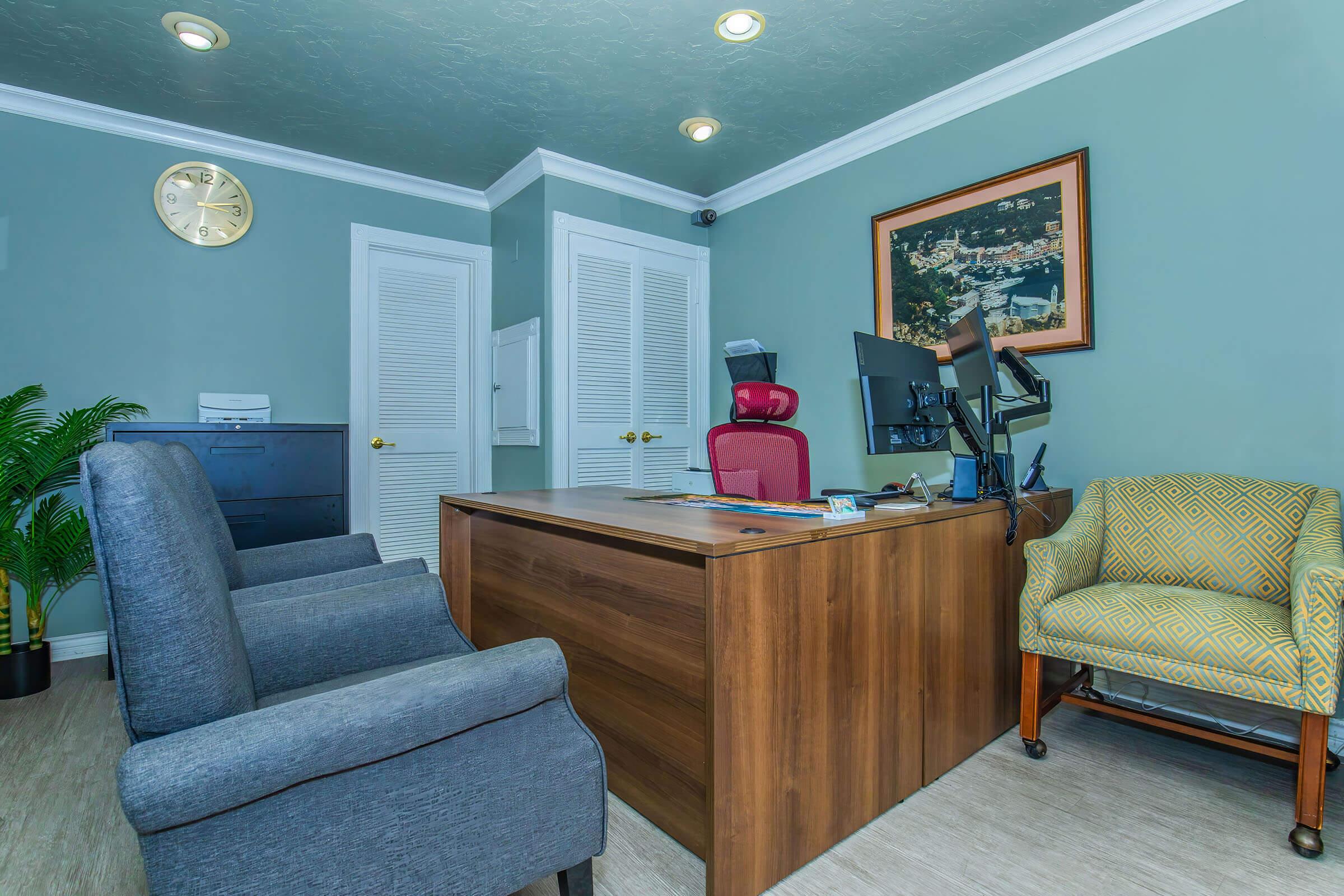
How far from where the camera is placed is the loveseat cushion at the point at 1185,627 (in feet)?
5.37

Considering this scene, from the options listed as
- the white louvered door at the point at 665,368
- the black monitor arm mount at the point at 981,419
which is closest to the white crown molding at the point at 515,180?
the white louvered door at the point at 665,368

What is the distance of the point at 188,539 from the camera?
3.10ft

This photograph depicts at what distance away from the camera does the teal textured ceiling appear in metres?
2.44

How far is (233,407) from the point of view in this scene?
333cm

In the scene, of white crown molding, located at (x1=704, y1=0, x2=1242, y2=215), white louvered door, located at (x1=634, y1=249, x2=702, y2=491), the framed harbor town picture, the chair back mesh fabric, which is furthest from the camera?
white louvered door, located at (x1=634, y1=249, x2=702, y2=491)

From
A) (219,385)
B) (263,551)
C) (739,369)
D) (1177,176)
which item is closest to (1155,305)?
(1177,176)

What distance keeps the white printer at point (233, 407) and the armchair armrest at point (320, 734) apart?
2.77 meters

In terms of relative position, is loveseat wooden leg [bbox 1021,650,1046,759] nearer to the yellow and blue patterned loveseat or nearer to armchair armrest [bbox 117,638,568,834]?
the yellow and blue patterned loveseat

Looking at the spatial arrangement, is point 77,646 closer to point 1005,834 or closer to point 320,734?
point 320,734

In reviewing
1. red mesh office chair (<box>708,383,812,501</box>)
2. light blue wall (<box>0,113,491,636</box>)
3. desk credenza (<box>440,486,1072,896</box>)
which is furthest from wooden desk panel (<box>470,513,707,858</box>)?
light blue wall (<box>0,113,491,636</box>)

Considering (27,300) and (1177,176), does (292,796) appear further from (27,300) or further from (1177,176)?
(27,300)

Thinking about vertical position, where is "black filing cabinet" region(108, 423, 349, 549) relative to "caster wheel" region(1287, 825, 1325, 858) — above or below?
above

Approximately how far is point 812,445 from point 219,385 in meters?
3.27

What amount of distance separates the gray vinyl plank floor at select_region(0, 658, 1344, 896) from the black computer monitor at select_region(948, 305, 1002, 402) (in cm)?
123
